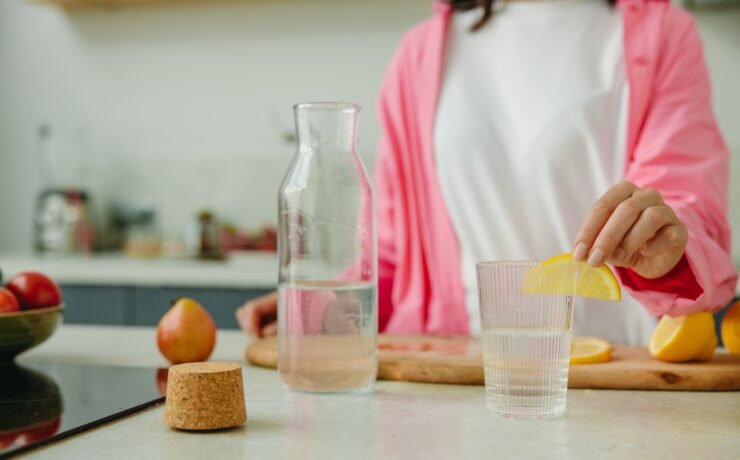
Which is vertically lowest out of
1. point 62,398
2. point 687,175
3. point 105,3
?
point 62,398

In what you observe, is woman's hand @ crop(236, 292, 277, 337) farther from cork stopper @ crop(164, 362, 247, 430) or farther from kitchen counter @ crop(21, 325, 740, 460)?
cork stopper @ crop(164, 362, 247, 430)

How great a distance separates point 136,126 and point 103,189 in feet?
0.84

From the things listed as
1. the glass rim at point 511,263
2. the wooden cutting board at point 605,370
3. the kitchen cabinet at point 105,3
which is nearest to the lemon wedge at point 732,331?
the wooden cutting board at point 605,370

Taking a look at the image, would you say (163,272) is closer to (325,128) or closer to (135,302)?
(135,302)

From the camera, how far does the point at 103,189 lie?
10.2ft

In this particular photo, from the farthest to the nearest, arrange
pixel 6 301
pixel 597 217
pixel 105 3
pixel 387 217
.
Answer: pixel 105 3, pixel 387 217, pixel 6 301, pixel 597 217

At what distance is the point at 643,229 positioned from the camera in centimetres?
86

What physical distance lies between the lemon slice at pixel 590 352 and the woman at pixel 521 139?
0.31 meters

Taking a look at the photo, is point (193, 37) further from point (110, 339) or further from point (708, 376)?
point (708, 376)

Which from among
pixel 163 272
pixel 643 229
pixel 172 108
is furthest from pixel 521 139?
pixel 172 108

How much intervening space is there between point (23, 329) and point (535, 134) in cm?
85

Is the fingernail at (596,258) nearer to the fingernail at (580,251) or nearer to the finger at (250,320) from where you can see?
the fingernail at (580,251)

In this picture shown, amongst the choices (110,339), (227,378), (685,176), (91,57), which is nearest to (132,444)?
(227,378)

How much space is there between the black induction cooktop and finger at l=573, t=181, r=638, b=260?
44cm
